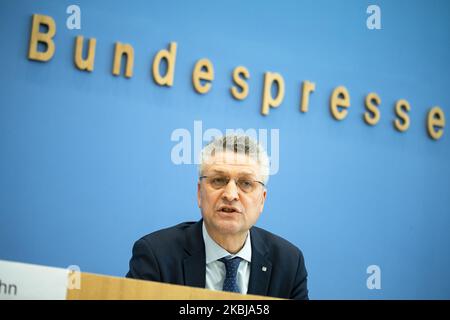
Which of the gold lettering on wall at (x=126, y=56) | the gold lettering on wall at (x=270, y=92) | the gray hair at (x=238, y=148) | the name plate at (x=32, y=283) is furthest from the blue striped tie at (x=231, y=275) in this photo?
the gold lettering on wall at (x=270, y=92)

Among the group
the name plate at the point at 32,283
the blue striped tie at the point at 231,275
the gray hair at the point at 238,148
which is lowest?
the blue striped tie at the point at 231,275

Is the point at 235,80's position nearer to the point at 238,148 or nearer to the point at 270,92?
the point at 270,92

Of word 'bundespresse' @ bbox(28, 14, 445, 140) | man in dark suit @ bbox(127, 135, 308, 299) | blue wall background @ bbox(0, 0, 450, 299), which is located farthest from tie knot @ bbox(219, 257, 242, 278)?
word 'bundespresse' @ bbox(28, 14, 445, 140)

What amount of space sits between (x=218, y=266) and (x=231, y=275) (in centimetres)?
6

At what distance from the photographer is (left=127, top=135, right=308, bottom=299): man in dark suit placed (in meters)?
1.82

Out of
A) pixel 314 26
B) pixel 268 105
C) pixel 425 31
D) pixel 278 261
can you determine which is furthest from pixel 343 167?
pixel 278 261

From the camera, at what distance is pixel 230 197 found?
73.7 inches

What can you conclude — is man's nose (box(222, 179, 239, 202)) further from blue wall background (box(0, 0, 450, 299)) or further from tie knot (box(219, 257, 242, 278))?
blue wall background (box(0, 0, 450, 299))

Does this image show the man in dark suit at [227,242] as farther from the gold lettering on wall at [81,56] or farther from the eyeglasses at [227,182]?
the gold lettering on wall at [81,56]

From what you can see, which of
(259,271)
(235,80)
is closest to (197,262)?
(259,271)

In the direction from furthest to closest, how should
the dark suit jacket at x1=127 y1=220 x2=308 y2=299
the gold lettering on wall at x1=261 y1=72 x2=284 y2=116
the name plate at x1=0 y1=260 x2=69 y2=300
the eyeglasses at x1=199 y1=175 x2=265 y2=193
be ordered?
the gold lettering on wall at x1=261 y1=72 x2=284 y2=116 → the eyeglasses at x1=199 y1=175 x2=265 y2=193 → the dark suit jacket at x1=127 y1=220 x2=308 y2=299 → the name plate at x1=0 y1=260 x2=69 y2=300

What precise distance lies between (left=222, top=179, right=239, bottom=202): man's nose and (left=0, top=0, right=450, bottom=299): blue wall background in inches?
44.3

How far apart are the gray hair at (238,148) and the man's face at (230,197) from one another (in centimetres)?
2

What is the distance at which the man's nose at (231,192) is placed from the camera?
1874 millimetres
